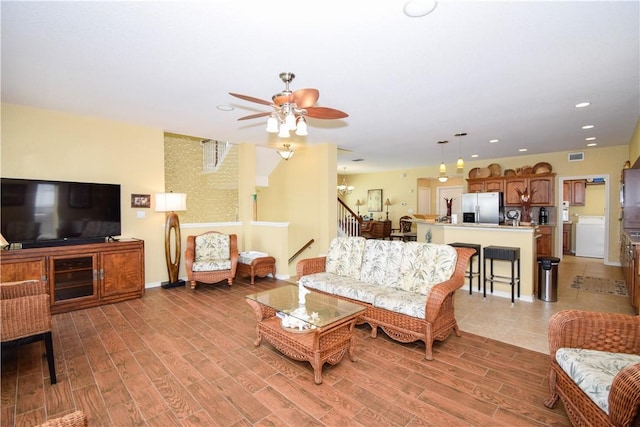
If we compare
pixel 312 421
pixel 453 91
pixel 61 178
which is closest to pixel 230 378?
pixel 312 421

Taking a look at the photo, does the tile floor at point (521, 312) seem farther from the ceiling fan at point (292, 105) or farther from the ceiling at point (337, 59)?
the ceiling fan at point (292, 105)

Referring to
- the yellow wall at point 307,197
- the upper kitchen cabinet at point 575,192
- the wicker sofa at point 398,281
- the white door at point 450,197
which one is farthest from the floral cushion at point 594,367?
the white door at point 450,197

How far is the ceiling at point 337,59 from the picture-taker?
2076 mm

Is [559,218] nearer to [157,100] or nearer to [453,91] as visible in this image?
[453,91]

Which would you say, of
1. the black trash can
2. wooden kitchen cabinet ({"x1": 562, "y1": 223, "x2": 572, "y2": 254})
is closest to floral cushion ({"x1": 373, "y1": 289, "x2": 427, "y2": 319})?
the black trash can

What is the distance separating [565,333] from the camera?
6.31 feet

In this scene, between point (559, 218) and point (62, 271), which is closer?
point (62, 271)

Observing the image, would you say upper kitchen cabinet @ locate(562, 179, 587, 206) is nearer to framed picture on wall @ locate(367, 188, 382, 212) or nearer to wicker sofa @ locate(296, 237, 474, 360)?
framed picture on wall @ locate(367, 188, 382, 212)

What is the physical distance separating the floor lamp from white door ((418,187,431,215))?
25.9 ft

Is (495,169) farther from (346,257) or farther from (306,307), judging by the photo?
(306,307)

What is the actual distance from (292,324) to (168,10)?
102 inches

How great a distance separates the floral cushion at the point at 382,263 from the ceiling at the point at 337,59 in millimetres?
1824

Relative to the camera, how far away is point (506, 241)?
182 inches

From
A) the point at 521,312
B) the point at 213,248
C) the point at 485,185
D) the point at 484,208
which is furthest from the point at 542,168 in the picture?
the point at 213,248
